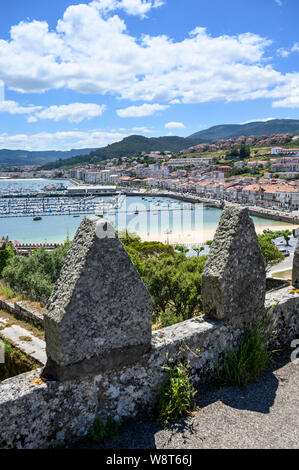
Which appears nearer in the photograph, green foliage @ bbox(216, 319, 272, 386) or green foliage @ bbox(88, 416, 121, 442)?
green foliage @ bbox(88, 416, 121, 442)

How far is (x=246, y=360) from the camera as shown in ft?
15.9

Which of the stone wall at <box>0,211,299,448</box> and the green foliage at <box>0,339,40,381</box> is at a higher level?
the stone wall at <box>0,211,299,448</box>

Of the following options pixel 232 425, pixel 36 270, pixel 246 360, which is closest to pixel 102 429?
pixel 232 425

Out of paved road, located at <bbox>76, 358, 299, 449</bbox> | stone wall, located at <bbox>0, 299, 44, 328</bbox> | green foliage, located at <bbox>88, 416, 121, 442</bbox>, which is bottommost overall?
stone wall, located at <bbox>0, 299, 44, 328</bbox>

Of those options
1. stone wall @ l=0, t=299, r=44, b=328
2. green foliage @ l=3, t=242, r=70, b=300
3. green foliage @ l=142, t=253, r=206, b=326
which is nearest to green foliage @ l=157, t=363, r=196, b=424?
stone wall @ l=0, t=299, r=44, b=328

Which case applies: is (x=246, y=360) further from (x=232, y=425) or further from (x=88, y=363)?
(x=88, y=363)

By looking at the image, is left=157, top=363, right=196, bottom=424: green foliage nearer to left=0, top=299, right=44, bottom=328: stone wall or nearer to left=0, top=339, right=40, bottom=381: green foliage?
left=0, top=339, right=40, bottom=381: green foliage

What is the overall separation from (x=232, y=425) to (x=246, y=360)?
1.11 metres

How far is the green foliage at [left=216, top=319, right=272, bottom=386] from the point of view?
186 inches

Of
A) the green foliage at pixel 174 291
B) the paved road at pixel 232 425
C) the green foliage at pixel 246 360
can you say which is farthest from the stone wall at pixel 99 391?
the green foliage at pixel 174 291

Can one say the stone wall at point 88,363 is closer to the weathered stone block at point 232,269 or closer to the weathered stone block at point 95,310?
the weathered stone block at point 95,310

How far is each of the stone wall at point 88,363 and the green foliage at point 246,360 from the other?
0.85 meters

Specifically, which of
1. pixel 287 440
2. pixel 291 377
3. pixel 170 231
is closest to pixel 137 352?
pixel 287 440

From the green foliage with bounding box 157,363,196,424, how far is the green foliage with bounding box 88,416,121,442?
21.1 inches
